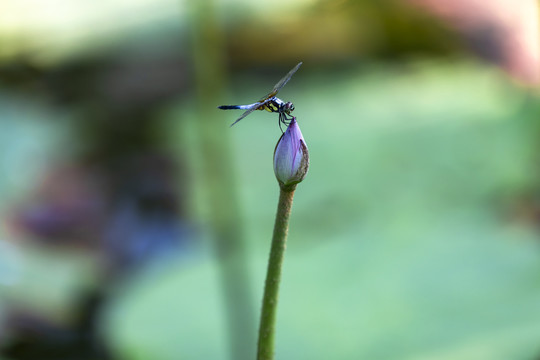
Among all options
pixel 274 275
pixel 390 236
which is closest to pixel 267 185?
pixel 390 236

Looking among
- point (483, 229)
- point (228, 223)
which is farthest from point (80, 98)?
point (483, 229)

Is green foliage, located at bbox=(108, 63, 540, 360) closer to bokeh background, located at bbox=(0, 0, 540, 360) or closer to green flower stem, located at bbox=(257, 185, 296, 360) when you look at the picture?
bokeh background, located at bbox=(0, 0, 540, 360)

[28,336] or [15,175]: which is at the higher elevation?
[15,175]

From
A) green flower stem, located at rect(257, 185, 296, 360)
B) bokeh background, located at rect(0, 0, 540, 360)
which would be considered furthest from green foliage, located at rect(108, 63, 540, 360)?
green flower stem, located at rect(257, 185, 296, 360)

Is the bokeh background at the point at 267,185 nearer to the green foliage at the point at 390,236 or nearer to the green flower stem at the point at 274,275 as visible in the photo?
the green foliage at the point at 390,236

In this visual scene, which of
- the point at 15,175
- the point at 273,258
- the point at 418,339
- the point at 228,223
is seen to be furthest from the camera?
the point at 15,175

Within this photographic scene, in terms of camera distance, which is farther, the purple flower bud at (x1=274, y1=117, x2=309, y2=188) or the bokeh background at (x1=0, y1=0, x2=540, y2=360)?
the bokeh background at (x1=0, y1=0, x2=540, y2=360)

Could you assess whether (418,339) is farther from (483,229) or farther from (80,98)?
(80,98)

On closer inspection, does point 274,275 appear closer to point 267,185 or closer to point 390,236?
point 390,236

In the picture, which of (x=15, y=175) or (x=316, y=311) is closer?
(x=316, y=311)
